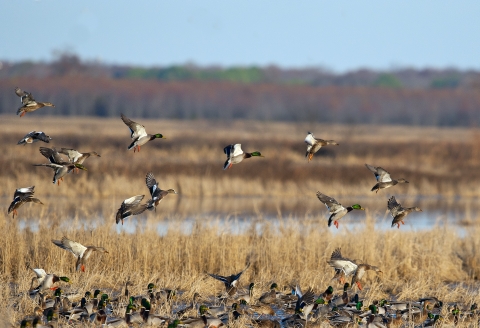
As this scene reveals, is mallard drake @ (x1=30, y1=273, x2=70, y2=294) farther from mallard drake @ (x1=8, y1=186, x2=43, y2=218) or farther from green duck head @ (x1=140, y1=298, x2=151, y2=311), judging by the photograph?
green duck head @ (x1=140, y1=298, x2=151, y2=311)

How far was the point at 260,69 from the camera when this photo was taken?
12456cm

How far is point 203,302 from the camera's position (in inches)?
439

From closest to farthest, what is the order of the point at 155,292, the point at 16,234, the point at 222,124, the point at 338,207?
the point at 338,207 < the point at 155,292 < the point at 16,234 < the point at 222,124

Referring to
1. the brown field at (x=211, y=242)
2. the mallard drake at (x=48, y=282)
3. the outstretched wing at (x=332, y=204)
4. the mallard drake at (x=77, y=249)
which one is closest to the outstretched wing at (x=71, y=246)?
the mallard drake at (x=77, y=249)

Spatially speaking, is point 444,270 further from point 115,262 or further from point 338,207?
point 115,262

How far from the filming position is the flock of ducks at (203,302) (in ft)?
31.0

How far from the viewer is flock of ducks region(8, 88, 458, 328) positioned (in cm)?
946

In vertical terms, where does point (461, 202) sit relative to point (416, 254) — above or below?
below

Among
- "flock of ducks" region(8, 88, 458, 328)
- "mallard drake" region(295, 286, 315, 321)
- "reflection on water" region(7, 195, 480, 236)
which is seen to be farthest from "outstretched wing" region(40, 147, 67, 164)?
"reflection on water" region(7, 195, 480, 236)

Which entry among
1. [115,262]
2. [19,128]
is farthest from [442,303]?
[19,128]

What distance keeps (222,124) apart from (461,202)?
40100 millimetres

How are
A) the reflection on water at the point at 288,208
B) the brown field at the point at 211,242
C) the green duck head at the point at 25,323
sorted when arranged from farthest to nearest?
the reflection on water at the point at 288,208, the brown field at the point at 211,242, the green duck head at the point at 25,323

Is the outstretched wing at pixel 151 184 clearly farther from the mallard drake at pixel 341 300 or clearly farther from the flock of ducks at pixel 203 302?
the mallard drake at pixel 341 300

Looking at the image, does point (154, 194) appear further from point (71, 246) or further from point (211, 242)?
point (211, 242)
